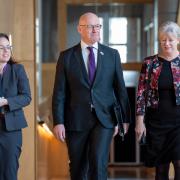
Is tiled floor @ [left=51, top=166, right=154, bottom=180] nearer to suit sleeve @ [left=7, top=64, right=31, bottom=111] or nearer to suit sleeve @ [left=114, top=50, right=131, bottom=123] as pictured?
suit sleeve @ [left=114, top=50, right=131, bottom=123]

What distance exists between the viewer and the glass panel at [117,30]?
14249mm

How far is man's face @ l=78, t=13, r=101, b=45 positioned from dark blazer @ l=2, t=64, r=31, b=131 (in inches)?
25.5

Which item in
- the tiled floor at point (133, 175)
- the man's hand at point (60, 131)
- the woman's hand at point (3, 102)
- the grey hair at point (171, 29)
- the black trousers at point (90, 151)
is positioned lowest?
the tiled floor at point (133, 175)

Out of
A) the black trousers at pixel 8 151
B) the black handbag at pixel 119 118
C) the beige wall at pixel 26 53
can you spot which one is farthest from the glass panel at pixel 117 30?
the black trousers at pixel 8 151

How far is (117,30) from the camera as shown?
14969 mm

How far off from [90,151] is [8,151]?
0.72m

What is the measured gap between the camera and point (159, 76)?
4.98m

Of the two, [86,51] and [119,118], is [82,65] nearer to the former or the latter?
[86,51]

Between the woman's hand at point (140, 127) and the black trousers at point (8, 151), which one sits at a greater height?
the woman's hand at point (140, 127)

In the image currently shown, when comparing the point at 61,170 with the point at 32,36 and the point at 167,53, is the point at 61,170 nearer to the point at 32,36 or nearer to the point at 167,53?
→ the point at 32,36

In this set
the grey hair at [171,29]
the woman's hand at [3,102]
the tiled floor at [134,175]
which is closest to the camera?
the woman's hand at [3,102]

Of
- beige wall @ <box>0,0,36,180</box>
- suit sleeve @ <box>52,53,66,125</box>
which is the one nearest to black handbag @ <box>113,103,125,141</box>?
suit sleeve @ <box>52,53,66,125</box>

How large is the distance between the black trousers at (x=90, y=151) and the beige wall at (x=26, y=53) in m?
2.73

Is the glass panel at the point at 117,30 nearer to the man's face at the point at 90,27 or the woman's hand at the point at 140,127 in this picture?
the man's face at the point at 90,27
